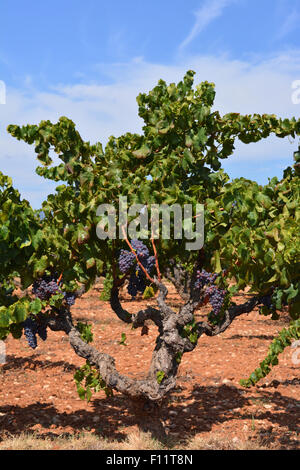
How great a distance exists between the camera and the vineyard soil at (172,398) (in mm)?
6125

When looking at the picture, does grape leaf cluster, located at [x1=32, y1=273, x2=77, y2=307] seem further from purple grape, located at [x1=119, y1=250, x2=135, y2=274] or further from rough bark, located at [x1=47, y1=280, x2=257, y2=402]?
purple grape, located at [x1=119, y1=250, x2=135, y2=274]

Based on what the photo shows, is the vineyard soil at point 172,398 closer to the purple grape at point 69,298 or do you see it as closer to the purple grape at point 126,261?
the purple grape at point 69,298

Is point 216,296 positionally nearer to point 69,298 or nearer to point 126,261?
point 126,261

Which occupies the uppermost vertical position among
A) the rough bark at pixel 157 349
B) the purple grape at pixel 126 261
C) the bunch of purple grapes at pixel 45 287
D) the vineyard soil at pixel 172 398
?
the purple grape at pixel 126 261

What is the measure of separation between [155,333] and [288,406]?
5.30 metres

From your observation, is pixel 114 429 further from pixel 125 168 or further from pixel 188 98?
pixel 188 98

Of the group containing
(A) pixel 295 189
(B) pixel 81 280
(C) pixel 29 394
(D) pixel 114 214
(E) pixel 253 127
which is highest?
(E) pixel 253 127

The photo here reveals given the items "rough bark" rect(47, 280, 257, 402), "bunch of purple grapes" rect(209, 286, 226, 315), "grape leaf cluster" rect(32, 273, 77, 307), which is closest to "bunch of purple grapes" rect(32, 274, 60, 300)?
"grape leaf cluster" rect(32, 273, 77, 307)

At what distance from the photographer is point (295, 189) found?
5.18m

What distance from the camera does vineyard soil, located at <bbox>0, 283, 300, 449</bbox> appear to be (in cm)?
612

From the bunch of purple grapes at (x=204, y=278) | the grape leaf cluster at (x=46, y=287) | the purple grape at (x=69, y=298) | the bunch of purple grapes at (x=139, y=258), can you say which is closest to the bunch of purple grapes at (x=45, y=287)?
the grape leaf cluster at (x=46, y=287)

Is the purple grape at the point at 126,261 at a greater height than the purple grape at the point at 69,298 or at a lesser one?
greater

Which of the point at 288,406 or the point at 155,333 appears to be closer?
the point at 288,406
